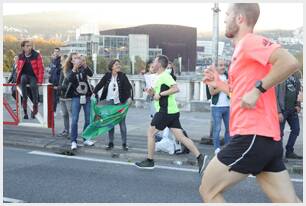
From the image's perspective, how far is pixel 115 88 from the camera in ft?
27.4

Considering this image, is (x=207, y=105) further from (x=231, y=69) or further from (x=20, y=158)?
(x=231, y=69)

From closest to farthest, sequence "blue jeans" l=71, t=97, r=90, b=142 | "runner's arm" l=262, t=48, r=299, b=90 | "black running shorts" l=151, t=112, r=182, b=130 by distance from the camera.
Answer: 1. "runner's arm" l=262, t=48, r=299, b=90
2. "black running shorts" l=151, t=112, r=182, b=130
3. "blue jeans" l=71, t=97, r=90, b=142

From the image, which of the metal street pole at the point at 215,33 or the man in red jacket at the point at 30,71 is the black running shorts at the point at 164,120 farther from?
the man in red jacket at the point at 30,71

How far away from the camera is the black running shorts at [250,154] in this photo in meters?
3.24

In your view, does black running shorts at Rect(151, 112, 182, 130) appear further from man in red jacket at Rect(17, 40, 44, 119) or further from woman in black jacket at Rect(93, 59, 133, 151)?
man in red jacket at Rect(17, 40, 44, 119)

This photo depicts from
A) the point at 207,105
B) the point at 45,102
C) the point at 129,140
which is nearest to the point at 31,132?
the point at 45,102

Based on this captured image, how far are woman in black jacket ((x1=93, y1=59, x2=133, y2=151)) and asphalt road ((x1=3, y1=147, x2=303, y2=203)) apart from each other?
897mm

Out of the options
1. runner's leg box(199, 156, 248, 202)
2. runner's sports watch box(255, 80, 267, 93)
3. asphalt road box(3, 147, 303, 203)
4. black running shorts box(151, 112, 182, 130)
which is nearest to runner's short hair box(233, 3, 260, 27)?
runner's sports watch box(255, 80, 267, 93)

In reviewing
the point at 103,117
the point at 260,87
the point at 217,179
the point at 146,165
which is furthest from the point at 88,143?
the point at 260,87

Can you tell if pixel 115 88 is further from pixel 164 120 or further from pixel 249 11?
pixel 249 11

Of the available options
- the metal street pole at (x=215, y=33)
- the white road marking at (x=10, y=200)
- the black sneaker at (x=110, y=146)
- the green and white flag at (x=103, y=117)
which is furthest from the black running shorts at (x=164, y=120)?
the white road marking at (x=10, y=200)

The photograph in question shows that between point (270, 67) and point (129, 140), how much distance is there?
6.39 meters

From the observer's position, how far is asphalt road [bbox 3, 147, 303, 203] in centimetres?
546

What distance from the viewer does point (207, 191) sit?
130 inches
